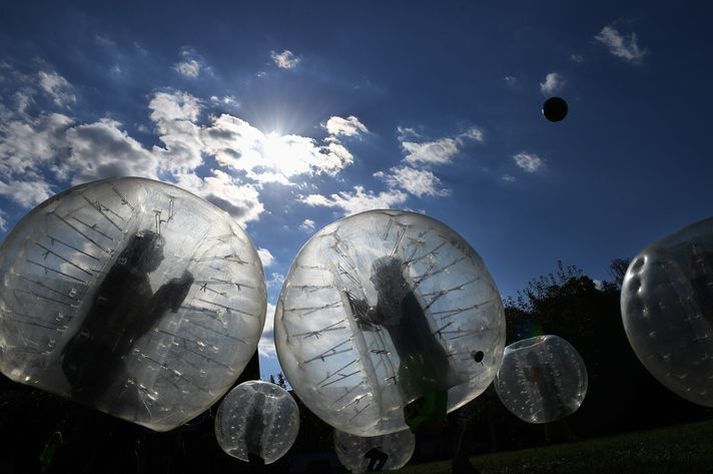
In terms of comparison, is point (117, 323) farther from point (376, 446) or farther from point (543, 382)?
point (543, 382)

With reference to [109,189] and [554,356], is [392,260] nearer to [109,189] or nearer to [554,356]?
[109,189]

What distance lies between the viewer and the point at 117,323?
2.37m

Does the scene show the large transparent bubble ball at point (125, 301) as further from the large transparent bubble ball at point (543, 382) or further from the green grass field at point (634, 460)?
the green grass field at point (634, 460)

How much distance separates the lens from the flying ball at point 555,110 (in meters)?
6.57

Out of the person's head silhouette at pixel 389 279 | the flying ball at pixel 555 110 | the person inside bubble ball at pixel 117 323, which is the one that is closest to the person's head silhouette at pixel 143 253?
the person inside bubble ball at pixel 117 323

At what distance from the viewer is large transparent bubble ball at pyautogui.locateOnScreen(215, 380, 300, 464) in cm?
643

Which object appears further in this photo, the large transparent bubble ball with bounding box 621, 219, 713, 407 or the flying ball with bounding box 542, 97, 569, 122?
the flying ball with bounding box 542, 97, 569, 122

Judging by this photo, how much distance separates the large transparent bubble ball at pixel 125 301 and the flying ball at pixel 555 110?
17.9ft

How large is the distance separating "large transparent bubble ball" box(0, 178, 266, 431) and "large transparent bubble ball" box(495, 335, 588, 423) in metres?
5.53

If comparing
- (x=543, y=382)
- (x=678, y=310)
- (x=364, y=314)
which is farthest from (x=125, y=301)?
(x=543, y=382)

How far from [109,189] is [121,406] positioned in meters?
1.22

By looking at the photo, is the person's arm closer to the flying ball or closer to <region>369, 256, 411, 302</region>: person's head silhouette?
<region>369, 256, 411, 302</region>: person's head silhouette

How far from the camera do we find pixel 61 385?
7.73ft

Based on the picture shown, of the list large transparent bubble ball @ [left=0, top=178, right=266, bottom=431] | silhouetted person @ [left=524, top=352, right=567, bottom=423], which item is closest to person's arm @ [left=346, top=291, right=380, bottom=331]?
large transparent bubble ball @ [left=0, top=178, right=266, bottom=431]
